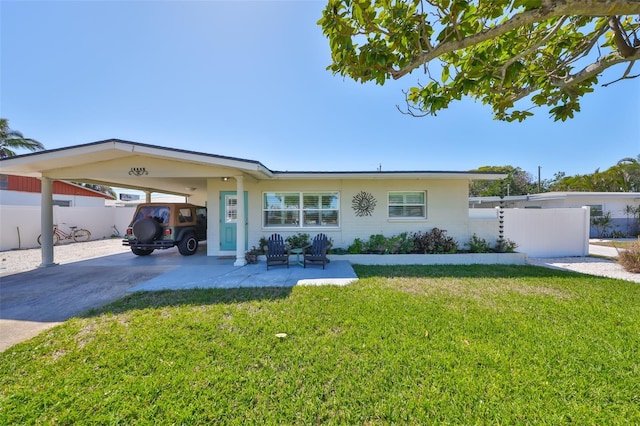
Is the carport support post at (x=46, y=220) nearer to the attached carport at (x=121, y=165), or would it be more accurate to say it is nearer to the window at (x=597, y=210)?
the attached carport at (x=121, y=165)

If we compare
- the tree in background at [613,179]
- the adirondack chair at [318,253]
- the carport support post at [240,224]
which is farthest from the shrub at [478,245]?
the tree in background at [613,179]

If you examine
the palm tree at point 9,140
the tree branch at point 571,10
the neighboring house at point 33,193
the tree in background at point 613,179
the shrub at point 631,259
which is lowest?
the shrub at point 631,259

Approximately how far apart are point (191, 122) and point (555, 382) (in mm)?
12012

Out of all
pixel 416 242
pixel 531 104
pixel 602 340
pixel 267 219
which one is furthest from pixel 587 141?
pixel 267 219

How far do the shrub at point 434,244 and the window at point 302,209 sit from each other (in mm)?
3026

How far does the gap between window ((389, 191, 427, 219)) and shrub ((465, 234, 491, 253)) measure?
191cm

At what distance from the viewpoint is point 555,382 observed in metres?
2.42

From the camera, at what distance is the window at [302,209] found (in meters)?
9.08

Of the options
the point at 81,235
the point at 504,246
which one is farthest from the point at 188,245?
the point at 504,246

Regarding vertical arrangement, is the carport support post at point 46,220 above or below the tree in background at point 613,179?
below

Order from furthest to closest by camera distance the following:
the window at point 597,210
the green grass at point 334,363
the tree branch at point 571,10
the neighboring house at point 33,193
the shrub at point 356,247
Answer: the window at point 597,210 < the neighboring house at point 33,193 < the shrub at point 356,247 < the tree branch at point 571,10 < the green grass at point 334,363

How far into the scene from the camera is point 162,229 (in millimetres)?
8516

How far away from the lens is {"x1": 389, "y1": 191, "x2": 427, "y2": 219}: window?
9141 millimetres

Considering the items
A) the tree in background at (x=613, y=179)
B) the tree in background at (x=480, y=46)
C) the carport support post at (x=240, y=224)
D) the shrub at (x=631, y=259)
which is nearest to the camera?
the tree in background at (x=480, y=46)
